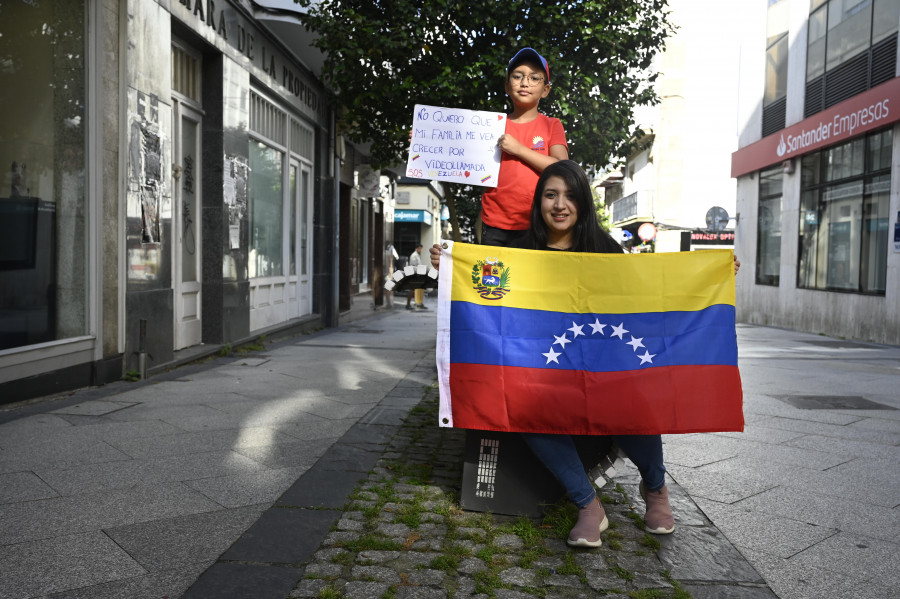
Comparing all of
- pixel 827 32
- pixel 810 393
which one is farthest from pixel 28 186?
pixel 827 32

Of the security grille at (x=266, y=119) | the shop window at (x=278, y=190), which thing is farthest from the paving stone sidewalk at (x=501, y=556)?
the security grille at (x=266, y=119)

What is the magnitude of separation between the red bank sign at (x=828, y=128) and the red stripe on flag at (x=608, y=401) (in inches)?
519

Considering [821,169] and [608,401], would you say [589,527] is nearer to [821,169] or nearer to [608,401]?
[608,401]

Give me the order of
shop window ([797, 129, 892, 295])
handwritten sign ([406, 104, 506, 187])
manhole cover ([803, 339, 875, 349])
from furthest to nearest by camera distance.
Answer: shop window ([797, 129, 892, 295]), manhole cover ([803, 339, 875, 349]), handwritten sign ([406, 104, 506, 187])

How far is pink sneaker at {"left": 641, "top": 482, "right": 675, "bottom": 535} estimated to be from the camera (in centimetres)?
342

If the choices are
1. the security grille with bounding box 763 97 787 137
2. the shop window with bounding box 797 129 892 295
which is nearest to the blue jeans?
the shop window with bounding box 797 129 892 295

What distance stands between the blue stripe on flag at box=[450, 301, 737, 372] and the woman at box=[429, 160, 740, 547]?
31cm

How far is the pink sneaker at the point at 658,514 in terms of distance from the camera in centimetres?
342

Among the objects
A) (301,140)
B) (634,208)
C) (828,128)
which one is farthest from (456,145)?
(634,208)

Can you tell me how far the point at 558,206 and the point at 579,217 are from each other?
0.38 feet

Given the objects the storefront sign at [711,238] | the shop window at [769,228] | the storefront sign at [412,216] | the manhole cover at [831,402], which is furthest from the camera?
the storefront sign at [412,216]

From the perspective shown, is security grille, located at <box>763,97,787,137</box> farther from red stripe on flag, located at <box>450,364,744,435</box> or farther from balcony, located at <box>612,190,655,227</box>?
balcony, located at <box>612,190,655,227</box>

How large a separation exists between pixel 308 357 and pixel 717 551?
6.73m

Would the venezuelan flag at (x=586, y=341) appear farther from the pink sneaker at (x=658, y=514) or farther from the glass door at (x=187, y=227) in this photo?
the glass door at (x=187, y=227)
